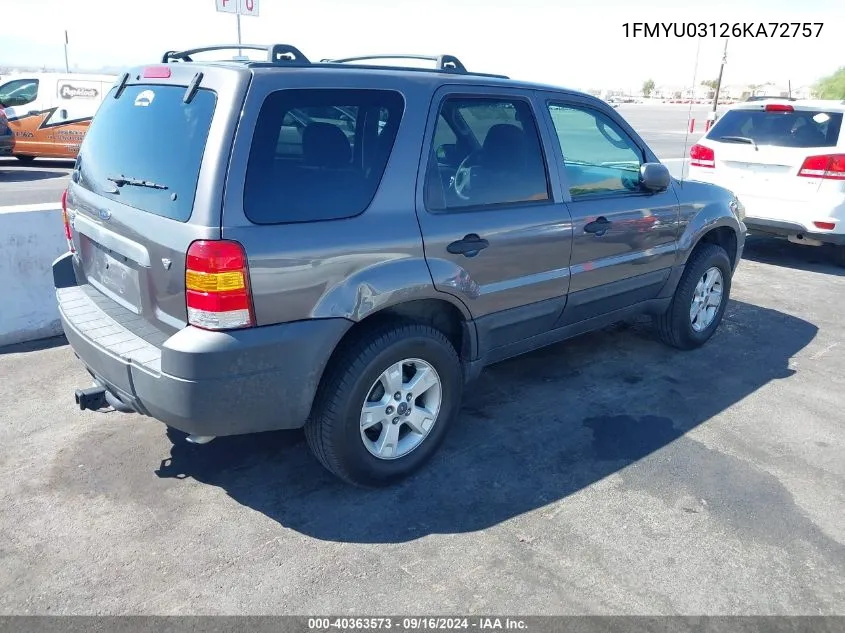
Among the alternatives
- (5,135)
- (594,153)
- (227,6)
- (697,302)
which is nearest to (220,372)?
(594,153)

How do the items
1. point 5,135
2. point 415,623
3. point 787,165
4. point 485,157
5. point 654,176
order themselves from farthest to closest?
point 5,135, point 787,165, point 654,176, point 485,157, point 415,623

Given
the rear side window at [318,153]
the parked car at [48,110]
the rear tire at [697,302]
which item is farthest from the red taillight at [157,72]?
the parked car at [48,110]

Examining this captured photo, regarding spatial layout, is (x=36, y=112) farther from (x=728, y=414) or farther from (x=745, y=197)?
(x=728, y=414)

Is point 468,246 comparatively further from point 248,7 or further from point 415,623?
point 248,7

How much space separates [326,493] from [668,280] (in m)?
2.78

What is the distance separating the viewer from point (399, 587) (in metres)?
2.62

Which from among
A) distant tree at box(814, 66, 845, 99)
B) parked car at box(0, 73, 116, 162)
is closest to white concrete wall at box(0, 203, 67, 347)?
parked car at box(0, 73, 116, 162)

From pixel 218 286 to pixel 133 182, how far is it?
761 mm

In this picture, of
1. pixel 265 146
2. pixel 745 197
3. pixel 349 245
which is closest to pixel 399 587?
pixel 349 245

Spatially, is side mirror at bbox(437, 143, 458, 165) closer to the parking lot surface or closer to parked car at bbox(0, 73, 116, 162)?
the parking lot surface

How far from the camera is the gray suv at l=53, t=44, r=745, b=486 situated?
259 centimetres

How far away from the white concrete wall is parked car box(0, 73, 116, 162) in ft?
32.2

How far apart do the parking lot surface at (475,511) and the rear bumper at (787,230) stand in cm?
304

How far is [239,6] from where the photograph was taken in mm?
11836
